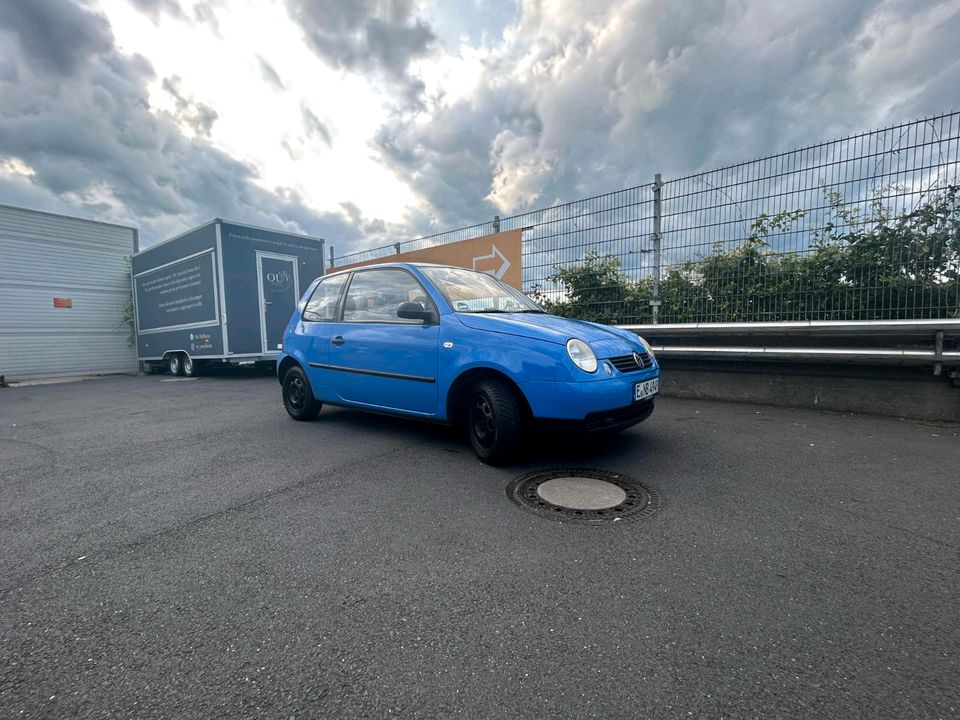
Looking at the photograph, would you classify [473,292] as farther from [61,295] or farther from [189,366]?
[61,295]

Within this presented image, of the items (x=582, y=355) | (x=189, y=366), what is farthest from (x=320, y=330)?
(x=189, y=366)

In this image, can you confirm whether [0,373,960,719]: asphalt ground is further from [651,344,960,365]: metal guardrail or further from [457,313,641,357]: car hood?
[651,344,960,365]: metal guardrail

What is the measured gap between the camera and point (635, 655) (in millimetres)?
1500

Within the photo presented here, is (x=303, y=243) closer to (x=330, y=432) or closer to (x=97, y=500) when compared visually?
(x=330, y=432)

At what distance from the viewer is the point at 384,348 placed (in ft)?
13.6

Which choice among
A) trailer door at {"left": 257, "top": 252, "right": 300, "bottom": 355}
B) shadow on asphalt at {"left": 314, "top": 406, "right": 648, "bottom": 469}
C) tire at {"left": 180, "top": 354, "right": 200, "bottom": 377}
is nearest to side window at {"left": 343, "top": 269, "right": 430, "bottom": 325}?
shadow on asphalt at {"left": 314, "top": 406, "right": 648, "bottom": 469}

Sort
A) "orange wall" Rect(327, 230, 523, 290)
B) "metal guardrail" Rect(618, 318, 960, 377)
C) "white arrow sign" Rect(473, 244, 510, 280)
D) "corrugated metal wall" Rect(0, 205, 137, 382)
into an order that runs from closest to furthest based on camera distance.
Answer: "metal guardrail" Rect(618, 318, 960, 377)
"orange wall" Rect(327, 230, 523, 290)
"white arrow sign" Rect(473, 244, 510, 280)
"corrugated metal wall" Rect(0, 205, 137, 382)

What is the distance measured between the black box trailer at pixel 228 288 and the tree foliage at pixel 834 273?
7.24 m

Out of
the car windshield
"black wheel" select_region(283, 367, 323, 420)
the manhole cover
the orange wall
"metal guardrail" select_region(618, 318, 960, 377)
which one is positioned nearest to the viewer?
the manhole cover

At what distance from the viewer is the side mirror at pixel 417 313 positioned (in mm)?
3783

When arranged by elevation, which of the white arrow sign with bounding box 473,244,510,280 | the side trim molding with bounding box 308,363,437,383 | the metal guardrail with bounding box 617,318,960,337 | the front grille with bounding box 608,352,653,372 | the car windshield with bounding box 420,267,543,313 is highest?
the white arrow sign with bounding box 473,244,510,280

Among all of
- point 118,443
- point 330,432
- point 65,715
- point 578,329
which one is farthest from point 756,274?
point 118,443

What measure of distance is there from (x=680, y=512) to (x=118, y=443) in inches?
200

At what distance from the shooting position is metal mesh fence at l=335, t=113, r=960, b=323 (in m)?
4.66
